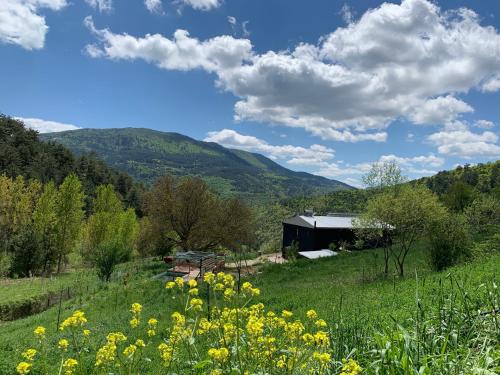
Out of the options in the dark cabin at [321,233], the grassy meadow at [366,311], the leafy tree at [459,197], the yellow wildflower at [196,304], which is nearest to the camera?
the yellow wildflower at [196,304]

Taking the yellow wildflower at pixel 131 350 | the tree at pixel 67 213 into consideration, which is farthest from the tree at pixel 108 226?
the yellow wildflower at pixel 131 350

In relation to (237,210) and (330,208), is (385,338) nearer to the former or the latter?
(237,210)

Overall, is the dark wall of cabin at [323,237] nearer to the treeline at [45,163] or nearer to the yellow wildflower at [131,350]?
the yellow wildflower at [131,350]

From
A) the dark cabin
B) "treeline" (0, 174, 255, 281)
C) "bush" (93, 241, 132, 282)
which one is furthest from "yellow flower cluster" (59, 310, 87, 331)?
the dark cabin

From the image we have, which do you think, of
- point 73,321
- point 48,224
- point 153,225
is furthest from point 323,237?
point 73,321

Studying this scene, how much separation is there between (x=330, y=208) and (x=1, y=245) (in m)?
98.9

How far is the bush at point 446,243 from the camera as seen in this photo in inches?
761

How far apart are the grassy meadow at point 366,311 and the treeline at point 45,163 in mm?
49021

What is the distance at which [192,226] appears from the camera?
38.4 meters

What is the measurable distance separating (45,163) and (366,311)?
269 feet

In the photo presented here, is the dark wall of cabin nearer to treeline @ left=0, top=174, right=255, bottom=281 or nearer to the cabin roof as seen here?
the cabin roof

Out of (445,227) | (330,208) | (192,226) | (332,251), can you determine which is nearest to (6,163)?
(192,226)

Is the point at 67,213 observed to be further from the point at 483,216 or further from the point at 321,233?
the point at 483,216

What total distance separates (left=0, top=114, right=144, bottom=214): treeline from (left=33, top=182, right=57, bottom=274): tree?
24.5 m
